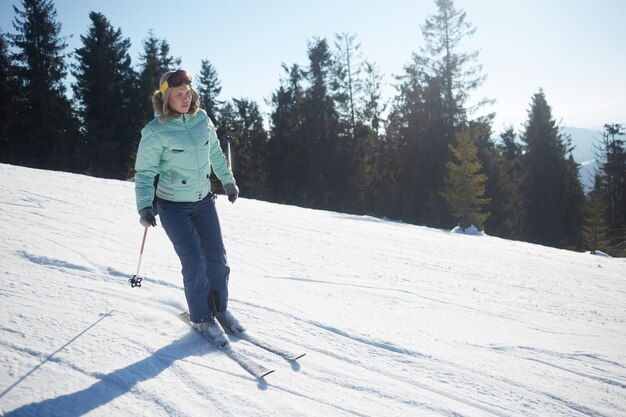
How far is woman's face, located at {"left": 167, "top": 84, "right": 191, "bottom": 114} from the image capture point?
2.97 m

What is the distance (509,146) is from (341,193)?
1222 inches

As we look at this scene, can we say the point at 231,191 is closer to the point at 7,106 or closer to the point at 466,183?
the point at 466,183

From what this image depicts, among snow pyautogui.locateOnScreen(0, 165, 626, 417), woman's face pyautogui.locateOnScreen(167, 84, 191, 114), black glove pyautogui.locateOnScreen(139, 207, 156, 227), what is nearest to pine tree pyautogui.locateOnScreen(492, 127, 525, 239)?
snow pyautogui.locateOnScreen(0, 165, 626, 417)

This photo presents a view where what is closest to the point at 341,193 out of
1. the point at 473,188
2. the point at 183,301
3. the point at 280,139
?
the point at 280,139

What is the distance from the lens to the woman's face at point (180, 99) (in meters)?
2.97

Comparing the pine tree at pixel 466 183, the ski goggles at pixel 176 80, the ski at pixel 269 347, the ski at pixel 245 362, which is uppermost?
the pine tree at pixel 466 183

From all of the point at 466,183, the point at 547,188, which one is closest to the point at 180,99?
the point at 466,183

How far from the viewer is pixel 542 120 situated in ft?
122

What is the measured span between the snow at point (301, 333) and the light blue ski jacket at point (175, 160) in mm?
1201

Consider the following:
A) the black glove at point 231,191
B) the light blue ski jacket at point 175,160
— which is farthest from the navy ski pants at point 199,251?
the black glove at point 231,191

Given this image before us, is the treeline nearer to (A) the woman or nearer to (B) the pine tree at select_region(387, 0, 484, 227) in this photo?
(B) the pine tree at select_region(387, 0, 484, 227)

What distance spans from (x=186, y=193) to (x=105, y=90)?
128 feet

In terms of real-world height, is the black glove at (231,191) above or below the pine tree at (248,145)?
below

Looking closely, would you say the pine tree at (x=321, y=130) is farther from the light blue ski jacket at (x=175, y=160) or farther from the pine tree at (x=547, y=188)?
the light blue ski jacket at (x=175, y=160)
